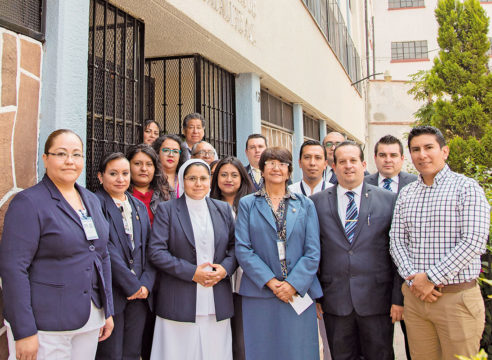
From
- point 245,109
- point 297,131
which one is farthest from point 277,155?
point 297,131

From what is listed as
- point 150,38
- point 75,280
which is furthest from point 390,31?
point 75,280

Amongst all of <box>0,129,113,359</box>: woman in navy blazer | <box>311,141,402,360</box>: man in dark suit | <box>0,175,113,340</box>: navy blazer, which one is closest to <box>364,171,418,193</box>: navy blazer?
<box>311,141,402,360</box>: man in dark suit

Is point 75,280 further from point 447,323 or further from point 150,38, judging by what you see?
point 150,38

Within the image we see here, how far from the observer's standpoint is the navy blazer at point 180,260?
2.88 m

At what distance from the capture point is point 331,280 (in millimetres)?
3000

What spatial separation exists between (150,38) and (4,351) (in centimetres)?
392

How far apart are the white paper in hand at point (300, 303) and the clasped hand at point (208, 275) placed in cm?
52

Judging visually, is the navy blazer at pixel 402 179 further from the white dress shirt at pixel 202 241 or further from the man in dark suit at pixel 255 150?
the white dress shirt at pixel 202 241

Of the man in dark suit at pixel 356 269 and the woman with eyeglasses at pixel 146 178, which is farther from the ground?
the woman with eyeglasses at pixel 146 178

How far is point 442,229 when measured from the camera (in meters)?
2.62

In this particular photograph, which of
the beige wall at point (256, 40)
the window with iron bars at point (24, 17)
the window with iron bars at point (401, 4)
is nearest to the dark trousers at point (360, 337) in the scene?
the window with iron bars at point (24, 17)

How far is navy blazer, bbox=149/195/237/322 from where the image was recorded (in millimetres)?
2885

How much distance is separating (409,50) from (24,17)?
25315mm

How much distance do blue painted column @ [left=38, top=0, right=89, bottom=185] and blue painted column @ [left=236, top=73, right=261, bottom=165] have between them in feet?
12.1
